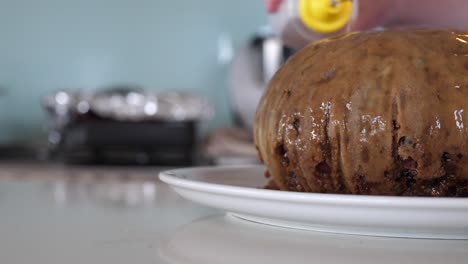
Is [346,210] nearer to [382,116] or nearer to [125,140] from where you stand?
[382,116]

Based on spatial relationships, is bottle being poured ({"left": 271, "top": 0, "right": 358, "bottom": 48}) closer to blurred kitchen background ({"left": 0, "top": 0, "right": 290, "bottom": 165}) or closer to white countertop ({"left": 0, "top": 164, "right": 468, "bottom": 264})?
white countertop ({"left": 0, "top": 164, "right": 468, "bottom": 264})

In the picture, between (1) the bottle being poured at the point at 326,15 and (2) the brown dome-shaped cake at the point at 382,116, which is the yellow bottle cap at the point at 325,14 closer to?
(1) the bottle being poured at the point at 326,15

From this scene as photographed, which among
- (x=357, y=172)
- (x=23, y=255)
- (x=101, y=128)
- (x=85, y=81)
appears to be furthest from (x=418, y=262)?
(x=85, y=81)

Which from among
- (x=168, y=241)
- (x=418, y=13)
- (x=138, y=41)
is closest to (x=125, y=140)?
(x=138, y=41)

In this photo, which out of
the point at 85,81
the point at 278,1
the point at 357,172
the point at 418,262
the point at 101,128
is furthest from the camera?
the point at 85,81

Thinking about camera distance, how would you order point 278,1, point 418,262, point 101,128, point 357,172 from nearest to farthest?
1. point 418,262
2. point 357,172
3. point 278,1
4. point 101,128

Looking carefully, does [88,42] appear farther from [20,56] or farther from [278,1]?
[278,1]

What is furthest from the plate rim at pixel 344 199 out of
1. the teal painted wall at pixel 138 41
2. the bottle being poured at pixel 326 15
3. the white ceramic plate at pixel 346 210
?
the teal painted wall at pixel 138 41
